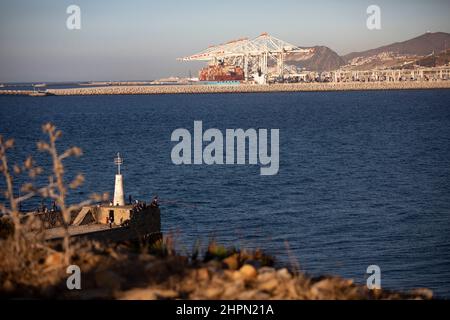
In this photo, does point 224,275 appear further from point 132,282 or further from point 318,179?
point 318,179

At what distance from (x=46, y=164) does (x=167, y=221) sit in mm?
18494

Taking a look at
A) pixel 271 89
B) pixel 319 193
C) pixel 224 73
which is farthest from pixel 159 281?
pixel 224 73

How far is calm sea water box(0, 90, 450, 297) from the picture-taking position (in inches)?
803

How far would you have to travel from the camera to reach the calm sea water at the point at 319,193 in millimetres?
20406

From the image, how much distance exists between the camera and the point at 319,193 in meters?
31.6

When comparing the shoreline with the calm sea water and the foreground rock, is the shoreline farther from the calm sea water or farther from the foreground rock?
the foreground rock

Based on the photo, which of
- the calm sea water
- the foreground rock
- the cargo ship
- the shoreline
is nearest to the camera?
the foreground rock

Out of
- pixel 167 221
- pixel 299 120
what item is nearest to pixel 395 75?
pixel 299 120

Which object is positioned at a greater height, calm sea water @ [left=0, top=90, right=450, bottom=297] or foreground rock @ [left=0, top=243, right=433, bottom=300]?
foreground rock @ [left=0, top=243, right=433, bottom=300]

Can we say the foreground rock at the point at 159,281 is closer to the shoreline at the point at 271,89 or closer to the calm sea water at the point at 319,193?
the calm sea water at the point at 319,193

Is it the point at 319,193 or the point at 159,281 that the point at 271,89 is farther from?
the point at 159,281

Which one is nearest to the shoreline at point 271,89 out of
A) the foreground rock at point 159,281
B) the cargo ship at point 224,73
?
the cargo ship at point 224,73

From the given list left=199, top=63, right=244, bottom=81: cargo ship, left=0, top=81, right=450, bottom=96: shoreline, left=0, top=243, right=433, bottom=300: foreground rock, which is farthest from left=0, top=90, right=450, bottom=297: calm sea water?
left=199, top=63, right=244, bottom=81: cargo ship

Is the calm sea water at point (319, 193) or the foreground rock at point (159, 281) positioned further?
the calm sea water at point (319, 193)
